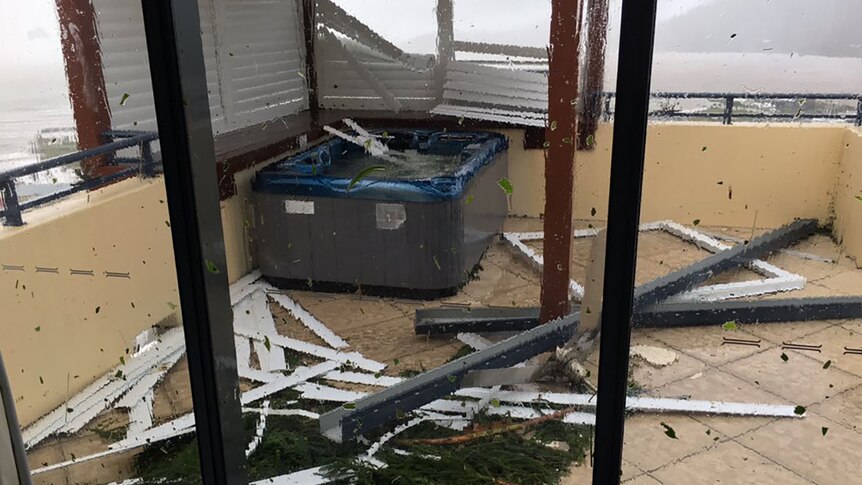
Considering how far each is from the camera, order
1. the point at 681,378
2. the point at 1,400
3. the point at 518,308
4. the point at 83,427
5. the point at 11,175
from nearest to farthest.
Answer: the point at 1,400 < the point at 11,175 < the point at 83,427 < the point at 681,378 < the point at 518,308

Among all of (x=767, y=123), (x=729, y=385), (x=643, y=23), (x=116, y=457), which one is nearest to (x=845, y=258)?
(x=767, y=123)

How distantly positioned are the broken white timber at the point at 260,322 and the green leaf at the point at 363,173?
584mm

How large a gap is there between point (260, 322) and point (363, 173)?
2.46 ft

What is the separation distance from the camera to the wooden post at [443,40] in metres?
2.49

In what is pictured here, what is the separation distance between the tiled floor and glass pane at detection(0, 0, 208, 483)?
0.06m

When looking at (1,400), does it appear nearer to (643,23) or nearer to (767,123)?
(643,23)

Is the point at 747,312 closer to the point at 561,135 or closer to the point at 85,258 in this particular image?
the point at 561,135

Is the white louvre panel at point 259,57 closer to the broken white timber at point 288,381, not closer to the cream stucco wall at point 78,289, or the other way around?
the cream stucco wall at point 78,289

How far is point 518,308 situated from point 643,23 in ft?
6.05

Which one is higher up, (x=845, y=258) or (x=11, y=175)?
(x=11, y=175)

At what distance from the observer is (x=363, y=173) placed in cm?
256

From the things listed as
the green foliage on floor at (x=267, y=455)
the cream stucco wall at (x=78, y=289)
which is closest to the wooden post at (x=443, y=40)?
the cream stucco wall at (x=78, y=289)

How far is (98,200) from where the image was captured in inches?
71.2

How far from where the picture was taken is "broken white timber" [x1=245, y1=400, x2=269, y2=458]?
160 cm
